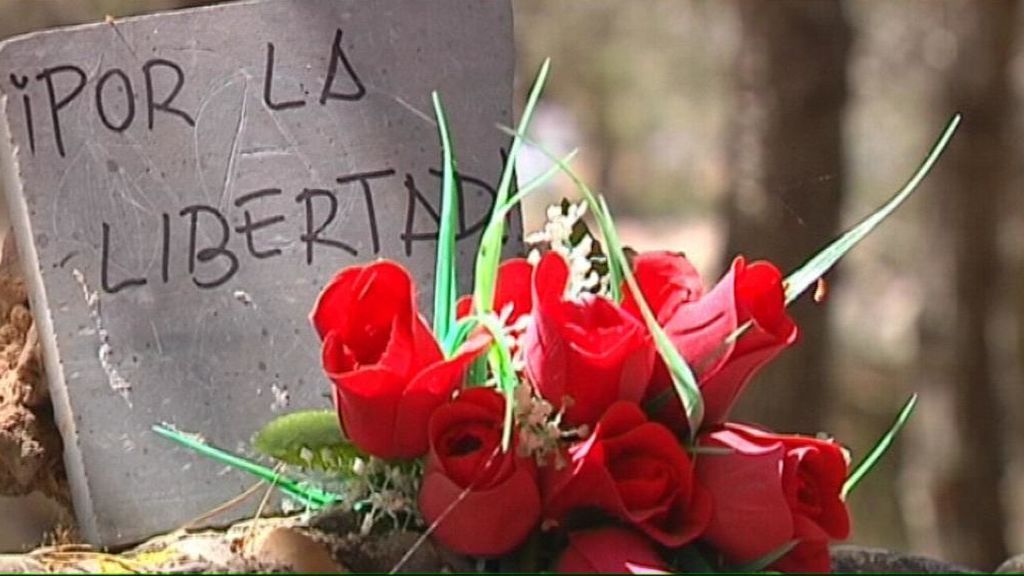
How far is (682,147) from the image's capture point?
434cm

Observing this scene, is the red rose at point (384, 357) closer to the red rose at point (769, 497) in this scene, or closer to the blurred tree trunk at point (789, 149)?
the red rose at point (769, 497)

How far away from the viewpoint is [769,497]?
59cm

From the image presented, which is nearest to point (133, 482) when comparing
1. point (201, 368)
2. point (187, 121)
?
point (201, 368)

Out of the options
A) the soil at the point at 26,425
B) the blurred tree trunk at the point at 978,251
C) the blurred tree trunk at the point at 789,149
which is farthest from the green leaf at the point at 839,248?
the blurred tree trunk at the point at 978,251

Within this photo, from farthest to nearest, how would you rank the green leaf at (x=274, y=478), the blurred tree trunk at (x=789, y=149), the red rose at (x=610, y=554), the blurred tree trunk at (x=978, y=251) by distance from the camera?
the blurred tree trunk at (x=978, y=251) < the blurred tree trunk at (x=789, y=149) < the green leaf at (x=274, y=478) < the red rose at (x=610, y=554)

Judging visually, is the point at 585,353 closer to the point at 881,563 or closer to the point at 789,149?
the point at 881,563

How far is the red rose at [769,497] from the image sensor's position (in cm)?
59

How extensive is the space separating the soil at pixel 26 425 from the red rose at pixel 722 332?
317 millimetres

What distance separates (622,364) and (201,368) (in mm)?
234

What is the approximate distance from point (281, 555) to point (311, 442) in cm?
8

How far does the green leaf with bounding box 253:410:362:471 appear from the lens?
2.11ft

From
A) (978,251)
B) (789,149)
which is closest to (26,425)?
(789,149)

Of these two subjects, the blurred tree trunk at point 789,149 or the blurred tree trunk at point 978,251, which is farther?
the blurred tree trunk at point 978,251

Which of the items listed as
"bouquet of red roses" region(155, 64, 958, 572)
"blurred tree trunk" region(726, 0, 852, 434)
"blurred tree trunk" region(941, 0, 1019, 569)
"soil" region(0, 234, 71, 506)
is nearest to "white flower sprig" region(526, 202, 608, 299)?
"bouquet of red roses" region(155, 64, 958, 572)
